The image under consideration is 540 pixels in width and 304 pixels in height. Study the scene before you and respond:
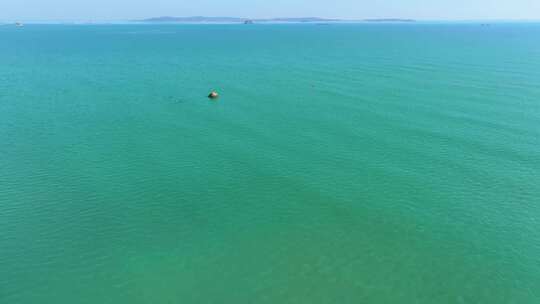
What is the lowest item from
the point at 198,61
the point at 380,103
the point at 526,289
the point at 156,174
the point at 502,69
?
the point at 526,289

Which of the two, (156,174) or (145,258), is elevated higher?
(156,174)

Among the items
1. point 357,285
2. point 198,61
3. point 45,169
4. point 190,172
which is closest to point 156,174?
point 190,172

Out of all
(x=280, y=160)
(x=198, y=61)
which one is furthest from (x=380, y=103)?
(x=198, y=61)

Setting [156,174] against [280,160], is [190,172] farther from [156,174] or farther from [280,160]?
[280,160]

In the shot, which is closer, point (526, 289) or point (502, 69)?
point (526, 289)

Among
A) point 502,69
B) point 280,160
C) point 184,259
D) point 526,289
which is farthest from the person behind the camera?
point 502,69

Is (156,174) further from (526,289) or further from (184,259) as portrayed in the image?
(526,289)

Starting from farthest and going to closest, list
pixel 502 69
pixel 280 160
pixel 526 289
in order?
pixel 502 69 → pixel 280 160 → pixel 526 289
